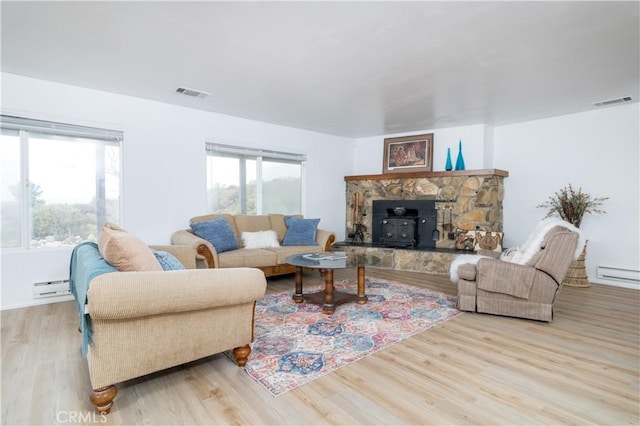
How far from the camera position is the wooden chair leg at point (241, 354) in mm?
2223

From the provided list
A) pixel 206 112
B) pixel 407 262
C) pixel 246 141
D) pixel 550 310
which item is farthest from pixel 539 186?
pixel 206 112

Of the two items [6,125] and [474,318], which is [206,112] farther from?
[474,318]

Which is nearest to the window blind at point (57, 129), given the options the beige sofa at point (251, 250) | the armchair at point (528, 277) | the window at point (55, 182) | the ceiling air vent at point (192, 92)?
the window at point (55, 182)

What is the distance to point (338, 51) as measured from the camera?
2834 mm

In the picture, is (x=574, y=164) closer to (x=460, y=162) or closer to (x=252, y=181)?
(x=460, y=162)

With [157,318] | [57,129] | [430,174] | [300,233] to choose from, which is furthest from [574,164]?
[57,129]

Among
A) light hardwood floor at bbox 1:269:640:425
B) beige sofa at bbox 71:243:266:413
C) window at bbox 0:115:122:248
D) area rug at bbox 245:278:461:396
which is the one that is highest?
window at bbox 0:115:122:248

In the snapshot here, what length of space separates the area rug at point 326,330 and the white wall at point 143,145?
186 cm

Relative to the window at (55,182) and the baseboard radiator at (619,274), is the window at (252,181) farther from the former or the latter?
the baseboard radiator at (619,274)

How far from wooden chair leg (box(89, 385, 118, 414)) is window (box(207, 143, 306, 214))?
3402mm

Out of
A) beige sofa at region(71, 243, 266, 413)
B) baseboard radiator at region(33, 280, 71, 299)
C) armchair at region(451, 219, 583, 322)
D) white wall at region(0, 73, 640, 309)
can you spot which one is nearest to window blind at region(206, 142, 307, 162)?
white wall at region(0, 73, 640, 309)

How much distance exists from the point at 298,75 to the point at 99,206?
285 centimetres

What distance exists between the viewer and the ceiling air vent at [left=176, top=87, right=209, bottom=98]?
12.6 ft

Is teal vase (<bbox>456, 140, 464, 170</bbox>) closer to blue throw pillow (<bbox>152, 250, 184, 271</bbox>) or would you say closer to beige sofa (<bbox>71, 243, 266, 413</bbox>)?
beige sofa (<bbox>71, 243, 266, 413</bbox>)
